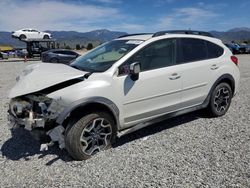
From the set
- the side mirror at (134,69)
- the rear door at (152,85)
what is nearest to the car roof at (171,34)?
the rear door at (152,85)

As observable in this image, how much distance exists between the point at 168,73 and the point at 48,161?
2.37 metres

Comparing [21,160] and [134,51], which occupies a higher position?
[134,51]

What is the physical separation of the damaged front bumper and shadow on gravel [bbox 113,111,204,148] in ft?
3.78

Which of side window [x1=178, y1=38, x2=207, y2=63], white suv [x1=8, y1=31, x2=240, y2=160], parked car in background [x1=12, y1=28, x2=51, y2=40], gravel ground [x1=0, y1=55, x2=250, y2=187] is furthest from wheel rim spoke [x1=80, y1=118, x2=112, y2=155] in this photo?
parked car in background [x1=12, y1=28, x2=51, y2=40]

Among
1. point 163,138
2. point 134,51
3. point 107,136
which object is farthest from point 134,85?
point 163,138

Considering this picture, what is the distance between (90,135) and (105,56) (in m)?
1.51

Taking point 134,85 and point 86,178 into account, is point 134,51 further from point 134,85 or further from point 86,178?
point 86,178

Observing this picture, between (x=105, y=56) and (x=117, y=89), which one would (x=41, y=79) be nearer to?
(x=117, y=89)

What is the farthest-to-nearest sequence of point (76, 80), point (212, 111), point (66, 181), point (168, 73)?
point (212, 111) → point (168, 73) → point (76, 80) → point (66, 181)

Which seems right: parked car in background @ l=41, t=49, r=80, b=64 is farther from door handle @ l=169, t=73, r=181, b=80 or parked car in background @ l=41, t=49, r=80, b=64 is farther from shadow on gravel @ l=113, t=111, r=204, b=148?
door handle @ l=169, t=73, r=181, b=80

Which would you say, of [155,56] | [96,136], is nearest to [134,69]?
[155,56]

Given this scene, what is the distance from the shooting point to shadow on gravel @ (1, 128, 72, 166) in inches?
163

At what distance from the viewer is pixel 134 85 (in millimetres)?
4184

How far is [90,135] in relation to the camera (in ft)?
13.0
